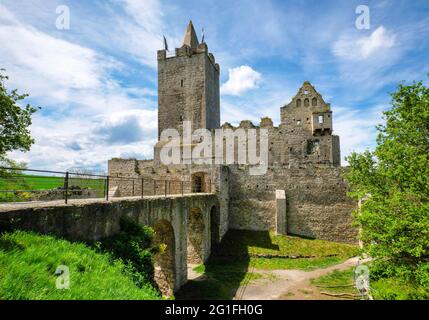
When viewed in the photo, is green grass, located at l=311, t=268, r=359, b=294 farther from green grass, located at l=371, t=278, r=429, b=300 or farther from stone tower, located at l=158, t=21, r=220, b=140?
stone tower, located at l=158, t=21, r=220, b=140

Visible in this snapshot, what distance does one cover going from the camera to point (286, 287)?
47.7 ft

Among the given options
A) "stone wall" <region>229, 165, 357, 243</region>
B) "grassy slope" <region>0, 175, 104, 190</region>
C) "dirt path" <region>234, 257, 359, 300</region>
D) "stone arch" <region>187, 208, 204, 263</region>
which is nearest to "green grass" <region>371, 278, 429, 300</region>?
"dirt path" <region>234, 257, 359, 300</region>

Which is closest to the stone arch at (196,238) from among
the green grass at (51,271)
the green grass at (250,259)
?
the green grass at (250,259)

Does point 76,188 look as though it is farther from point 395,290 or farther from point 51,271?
point 395,290

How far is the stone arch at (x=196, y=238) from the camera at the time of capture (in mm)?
18469

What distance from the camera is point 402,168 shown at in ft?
35.2

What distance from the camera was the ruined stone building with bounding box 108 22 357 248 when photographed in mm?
22812

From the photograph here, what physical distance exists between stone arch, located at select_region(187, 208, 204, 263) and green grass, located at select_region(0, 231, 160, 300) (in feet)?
38.8

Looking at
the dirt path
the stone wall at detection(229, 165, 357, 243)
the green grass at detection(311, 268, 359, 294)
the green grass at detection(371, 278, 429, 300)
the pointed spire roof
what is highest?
the pointed spire roof

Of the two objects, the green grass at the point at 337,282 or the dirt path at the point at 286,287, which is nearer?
the dirt path at the point at 286,287

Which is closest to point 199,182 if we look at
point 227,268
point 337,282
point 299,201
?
point 227,268

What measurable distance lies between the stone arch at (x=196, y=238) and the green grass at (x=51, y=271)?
11.8m

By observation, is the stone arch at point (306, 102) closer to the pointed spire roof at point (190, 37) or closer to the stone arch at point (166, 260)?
the pointed spire roof at point (190, 37)
